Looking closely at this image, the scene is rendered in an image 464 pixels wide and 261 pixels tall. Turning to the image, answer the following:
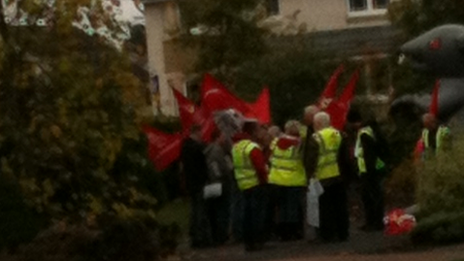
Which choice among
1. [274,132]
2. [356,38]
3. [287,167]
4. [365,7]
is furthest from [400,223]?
[365,7]

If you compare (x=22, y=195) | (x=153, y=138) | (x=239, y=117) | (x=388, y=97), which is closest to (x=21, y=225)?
(x=22, y=195)

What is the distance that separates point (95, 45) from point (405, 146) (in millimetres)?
13595

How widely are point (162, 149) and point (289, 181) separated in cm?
574

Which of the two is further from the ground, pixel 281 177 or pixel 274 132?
pixel 274 132

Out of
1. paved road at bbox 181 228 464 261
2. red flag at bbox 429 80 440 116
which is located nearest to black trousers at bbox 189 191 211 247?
paved road at bbox 181 228 464 261

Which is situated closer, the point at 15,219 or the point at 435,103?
the point at 15,219

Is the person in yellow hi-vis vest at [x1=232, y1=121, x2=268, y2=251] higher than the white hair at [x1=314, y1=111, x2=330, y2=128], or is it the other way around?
the white hair at [x1=314, y1=111, x2=330, y2=128]

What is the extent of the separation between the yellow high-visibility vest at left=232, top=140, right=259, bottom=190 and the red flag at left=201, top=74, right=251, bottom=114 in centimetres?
613

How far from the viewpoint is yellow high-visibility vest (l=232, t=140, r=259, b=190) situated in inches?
923

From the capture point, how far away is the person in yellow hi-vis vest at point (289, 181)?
24266 millimetres

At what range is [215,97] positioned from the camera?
101 feet

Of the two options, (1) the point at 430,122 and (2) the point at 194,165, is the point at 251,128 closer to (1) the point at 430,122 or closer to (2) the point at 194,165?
(2) the point at 194,165

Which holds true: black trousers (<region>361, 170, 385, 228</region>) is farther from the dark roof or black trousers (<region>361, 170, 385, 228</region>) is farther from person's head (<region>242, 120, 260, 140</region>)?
the dark roof

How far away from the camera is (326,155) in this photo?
24.0 meters
